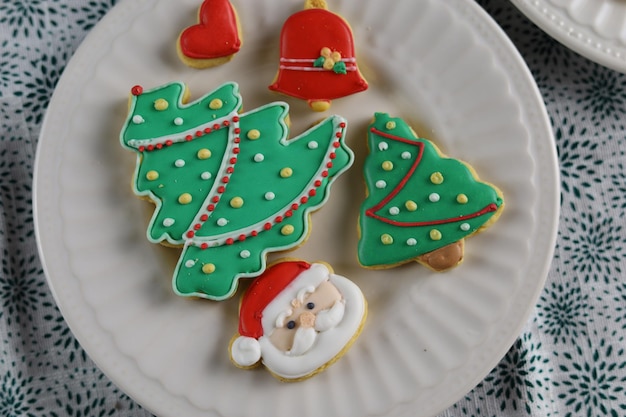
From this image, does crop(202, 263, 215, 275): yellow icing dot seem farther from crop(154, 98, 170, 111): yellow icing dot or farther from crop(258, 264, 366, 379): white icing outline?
crop(154, 98, 170, 111): yellow icing dot

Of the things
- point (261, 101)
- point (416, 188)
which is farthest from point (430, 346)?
point (261, 101)

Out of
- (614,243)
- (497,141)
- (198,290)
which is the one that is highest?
(497,141)

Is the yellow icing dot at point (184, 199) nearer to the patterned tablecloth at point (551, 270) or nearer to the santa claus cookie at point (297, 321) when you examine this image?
the santa claus cookie at point (297, 321)

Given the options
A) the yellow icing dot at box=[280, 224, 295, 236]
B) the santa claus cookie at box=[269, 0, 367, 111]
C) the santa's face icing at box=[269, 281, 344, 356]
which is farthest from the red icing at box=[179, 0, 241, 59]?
the santa's face icing at box=[269, 281, 344, 356]

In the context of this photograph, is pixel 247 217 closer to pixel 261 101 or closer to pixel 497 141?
pixel 261 101

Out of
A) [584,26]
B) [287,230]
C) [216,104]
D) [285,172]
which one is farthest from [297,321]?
[584,26]
